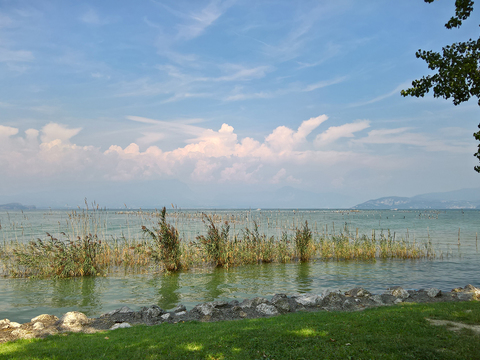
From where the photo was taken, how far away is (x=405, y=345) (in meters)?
6.77

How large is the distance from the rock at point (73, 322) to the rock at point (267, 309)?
17.9 feet

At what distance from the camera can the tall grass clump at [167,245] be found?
58.9 feet

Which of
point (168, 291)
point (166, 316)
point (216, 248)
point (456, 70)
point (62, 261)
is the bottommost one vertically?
point (168, 291)

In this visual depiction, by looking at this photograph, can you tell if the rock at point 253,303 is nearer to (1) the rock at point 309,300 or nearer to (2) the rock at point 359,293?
(1) the rock at point 309,300

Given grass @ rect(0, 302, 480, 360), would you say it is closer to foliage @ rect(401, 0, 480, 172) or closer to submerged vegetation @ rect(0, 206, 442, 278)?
foliage @ rect(401, 0, 480, 172)

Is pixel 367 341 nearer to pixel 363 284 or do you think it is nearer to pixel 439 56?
pixel 439 56

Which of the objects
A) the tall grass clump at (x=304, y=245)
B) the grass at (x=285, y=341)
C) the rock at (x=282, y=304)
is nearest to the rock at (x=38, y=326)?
the grass at (x=285, y=341)

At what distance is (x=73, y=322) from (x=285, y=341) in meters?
6.50

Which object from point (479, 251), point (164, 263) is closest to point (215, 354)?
point (164, 263)

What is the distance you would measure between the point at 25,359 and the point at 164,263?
1216cm

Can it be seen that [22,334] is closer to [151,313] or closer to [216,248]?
[151,313]

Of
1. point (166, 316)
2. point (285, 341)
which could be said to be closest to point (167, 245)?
point (166, 316)

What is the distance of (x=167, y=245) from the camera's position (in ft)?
59.9

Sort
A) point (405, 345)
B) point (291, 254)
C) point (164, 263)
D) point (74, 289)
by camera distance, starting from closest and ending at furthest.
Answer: point (405, 345) < point (74, 289) < point (164, 263) < point (291, 254)
